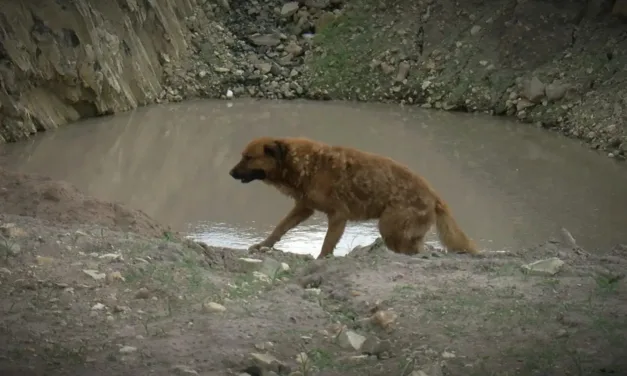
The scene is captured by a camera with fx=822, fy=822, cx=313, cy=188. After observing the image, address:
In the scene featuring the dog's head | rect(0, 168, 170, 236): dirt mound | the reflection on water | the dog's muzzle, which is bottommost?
the reflection on water

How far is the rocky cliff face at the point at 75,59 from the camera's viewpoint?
13.9 m

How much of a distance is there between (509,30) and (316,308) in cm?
1428

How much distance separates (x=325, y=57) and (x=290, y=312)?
15019mm

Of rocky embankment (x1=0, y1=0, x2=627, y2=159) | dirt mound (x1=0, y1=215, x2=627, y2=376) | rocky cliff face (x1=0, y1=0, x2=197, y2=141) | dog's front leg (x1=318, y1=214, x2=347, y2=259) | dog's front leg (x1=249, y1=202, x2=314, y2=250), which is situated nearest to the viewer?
dirt mound (x1=0, y1=215, x2=627, y2=376)

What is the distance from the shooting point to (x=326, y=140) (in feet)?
44.7

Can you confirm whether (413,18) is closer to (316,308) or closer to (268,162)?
(268,162)

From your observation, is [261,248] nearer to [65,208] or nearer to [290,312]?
[65,208]

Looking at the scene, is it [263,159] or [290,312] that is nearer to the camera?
[290,312]

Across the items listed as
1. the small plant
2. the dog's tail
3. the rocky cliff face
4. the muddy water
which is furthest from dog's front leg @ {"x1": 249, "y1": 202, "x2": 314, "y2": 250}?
the rocky cliff face

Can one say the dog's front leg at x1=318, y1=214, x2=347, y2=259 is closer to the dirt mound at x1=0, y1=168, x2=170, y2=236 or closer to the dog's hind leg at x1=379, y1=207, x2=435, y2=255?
the dog's hind leg at x1=379, y1=207, x2=435, y2=255

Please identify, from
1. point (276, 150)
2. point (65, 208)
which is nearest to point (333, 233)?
point (276, 150)

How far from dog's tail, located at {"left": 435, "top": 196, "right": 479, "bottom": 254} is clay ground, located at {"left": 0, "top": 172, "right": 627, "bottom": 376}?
35.8 inches

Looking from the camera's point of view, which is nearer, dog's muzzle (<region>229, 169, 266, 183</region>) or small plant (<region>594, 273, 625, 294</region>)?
small plant (<region>594, 273, 625, 294</region>)

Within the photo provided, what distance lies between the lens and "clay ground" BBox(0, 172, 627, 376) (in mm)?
3832
